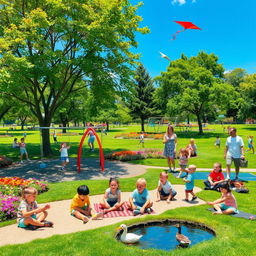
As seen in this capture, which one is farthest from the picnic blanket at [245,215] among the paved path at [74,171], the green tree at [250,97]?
the green tree at [250,97]

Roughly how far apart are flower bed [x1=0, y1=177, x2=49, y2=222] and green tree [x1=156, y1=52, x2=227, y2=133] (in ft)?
96.0

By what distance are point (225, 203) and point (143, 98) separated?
1666 inches

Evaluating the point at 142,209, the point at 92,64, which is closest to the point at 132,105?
the point at 92,64

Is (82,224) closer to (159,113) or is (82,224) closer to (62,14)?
(62,14)

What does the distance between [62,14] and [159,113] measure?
110 ft

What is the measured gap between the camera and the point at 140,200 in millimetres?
7590

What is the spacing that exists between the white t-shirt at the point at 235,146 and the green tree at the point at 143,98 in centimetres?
3726

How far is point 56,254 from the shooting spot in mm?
5031

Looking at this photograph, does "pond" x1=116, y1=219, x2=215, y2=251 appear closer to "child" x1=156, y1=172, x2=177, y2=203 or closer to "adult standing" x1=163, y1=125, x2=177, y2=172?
"child" x1=156, y1=172, x2=177, y2=203

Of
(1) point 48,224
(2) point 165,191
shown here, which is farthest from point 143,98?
(1) point 48,224

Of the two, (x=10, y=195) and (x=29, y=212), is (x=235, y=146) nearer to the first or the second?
(x=29, y=212)

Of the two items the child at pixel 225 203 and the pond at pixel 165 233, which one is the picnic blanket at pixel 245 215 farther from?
the pond at pixel 165 233

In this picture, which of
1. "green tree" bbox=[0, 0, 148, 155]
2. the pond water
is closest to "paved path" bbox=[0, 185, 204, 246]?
the pond water

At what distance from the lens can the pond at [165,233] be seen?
5539mm
